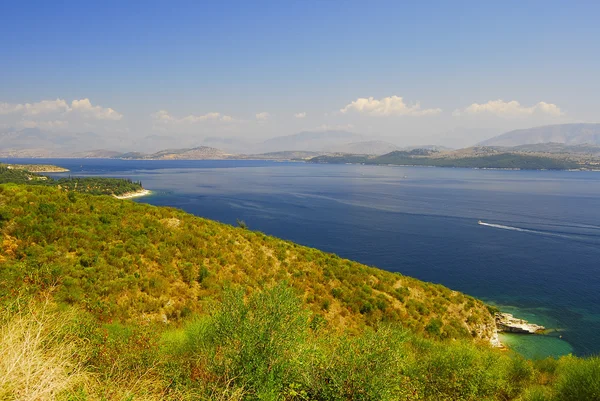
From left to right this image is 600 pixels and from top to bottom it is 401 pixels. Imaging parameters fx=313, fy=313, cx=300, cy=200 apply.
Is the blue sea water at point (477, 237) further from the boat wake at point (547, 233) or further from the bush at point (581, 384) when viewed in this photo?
the bush at point (581, 384)

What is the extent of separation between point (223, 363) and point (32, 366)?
5965 millimetres

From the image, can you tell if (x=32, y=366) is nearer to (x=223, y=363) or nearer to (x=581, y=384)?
(x=223, y=363)

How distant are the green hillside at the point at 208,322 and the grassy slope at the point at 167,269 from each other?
0.13 m

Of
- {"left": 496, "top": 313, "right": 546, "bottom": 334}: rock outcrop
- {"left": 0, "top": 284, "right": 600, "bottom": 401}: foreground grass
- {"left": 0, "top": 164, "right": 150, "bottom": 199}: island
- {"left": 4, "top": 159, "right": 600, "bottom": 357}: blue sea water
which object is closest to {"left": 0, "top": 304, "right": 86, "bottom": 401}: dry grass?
{"left": 0, "top": 284, "right": 600, "bottom": 401}: foreground grass

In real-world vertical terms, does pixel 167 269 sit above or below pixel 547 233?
above

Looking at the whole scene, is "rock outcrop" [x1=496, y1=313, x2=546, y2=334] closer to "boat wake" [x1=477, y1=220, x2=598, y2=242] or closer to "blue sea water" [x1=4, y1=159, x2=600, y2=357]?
"blue sea water" [x1=4, y1=159, x2=600, y2=357]

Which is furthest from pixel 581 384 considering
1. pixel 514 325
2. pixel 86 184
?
pixel 86 184

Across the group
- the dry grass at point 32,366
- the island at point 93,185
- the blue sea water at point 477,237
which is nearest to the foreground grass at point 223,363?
the dry grass at point 32,366

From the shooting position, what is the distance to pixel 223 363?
40.1ft

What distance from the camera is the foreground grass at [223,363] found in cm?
991

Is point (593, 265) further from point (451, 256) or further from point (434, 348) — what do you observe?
point (434, 348)

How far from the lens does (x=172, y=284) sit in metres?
24.3

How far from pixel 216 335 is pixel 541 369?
21572mm

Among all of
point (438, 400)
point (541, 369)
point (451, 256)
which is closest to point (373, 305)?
point (541, 369)
